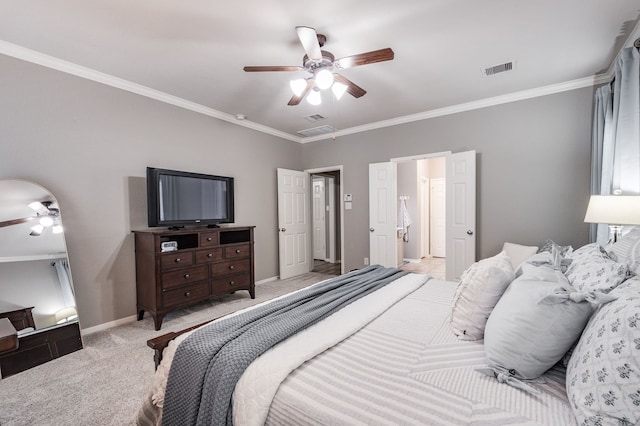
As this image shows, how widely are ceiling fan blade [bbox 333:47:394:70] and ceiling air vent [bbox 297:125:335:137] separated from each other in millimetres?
2522

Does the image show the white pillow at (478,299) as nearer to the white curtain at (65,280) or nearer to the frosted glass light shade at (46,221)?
the white curtain at (65,280)

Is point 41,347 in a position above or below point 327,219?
below

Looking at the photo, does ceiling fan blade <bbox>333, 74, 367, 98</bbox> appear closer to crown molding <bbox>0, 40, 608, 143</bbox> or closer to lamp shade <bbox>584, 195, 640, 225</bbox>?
crown molding <bbox>0, 40, 608, 143</bbox>

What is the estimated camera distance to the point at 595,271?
1.22 meters

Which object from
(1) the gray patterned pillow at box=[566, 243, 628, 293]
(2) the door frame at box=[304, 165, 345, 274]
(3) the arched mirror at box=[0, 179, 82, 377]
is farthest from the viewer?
(2) the door frame at box=[304, 165, 345, 274]

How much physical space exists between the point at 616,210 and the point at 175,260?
3932 mm

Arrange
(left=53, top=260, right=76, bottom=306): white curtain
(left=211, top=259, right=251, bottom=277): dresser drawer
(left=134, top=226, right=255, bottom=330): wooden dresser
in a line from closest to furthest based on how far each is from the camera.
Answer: (left=53, top=260, right=76, bottom=306): white curtain < (left=134, top=226, right=255, bottom=330): wooden dresser < (left=211, top=259, right=251, bottom=277): dresser drawer

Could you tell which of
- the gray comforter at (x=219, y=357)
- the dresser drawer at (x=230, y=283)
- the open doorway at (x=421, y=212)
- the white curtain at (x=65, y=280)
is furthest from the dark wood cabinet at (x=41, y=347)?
the open doorway at (x=421, y=212)

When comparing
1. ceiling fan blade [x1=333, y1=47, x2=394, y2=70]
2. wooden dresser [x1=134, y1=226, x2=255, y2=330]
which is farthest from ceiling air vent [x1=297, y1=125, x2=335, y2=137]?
ceiling fan blade [x1=333, y1=47, x2=394, y2=70]

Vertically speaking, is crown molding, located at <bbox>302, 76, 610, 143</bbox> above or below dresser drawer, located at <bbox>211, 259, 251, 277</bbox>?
above

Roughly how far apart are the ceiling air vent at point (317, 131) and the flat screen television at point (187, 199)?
1717 millimetres

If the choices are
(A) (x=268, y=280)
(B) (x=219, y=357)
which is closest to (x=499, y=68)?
(B) (x=219, y=357)

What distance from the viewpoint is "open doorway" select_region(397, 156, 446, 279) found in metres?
6.38

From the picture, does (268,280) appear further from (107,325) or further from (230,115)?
(230,115)
